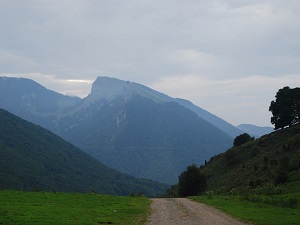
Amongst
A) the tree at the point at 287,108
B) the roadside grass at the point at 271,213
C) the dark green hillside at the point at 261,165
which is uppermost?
the tree at the point at 287,108

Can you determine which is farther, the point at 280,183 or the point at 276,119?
the point at 276,119

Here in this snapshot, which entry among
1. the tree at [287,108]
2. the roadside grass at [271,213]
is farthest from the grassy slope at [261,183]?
the tree at [287,108]

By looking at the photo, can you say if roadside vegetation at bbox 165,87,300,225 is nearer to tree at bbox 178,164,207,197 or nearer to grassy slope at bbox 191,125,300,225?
grassy slope at bbox 191,125,300,225

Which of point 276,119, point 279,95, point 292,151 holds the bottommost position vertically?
point 292,151

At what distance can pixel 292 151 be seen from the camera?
74.5 m

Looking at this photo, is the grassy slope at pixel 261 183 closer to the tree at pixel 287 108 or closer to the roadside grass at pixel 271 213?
the roadside grass at pixel 271 213

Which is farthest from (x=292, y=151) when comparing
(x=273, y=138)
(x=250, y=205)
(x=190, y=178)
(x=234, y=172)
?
(x=250, y=205)

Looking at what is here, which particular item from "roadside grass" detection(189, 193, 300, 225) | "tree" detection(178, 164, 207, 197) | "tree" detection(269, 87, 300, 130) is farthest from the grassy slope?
"tree" detection(269, 87, 300, 130)

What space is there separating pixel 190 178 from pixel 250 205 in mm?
38766

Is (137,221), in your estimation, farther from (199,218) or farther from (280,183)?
(280,183)

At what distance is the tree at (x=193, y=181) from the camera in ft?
260

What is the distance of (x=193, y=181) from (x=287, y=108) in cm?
4992

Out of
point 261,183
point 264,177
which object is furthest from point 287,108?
point 261,183

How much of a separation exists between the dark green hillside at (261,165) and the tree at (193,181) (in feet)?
12.5
